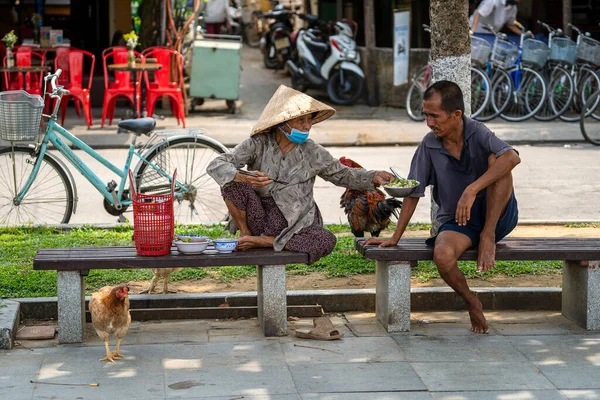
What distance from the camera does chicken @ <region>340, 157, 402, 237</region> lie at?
7.03 meters

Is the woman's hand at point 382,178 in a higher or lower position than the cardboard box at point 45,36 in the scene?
lower

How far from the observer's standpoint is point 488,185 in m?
5.45

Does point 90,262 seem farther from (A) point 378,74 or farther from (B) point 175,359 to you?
(A) point 378,74

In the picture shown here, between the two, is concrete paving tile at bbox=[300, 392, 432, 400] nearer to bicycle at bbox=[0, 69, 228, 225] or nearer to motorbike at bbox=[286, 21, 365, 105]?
bicycle at bbox=[0, 69, 228, 225]

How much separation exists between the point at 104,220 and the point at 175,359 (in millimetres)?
4128

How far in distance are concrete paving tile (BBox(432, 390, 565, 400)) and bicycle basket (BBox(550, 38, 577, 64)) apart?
38.5 ft

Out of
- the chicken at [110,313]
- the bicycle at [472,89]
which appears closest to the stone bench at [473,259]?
the chicken at [110,313]

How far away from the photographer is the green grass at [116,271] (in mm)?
6402

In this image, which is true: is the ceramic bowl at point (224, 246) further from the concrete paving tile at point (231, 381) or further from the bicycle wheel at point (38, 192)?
the bicycle wheel at point (38, 192)

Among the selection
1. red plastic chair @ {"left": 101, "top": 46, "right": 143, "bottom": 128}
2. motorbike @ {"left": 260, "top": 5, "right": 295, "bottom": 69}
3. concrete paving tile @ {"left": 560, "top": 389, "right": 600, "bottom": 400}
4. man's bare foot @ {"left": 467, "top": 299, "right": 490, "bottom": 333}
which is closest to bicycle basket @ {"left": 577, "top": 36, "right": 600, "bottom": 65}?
motorbike @ {"left": 260, "top": 5, "right": 295, "bottom": 69}

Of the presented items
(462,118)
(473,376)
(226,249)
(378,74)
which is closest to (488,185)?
(462,118)

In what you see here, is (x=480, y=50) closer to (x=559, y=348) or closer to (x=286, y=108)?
(x=286, y=108)

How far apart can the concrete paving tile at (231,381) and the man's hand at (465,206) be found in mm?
1323

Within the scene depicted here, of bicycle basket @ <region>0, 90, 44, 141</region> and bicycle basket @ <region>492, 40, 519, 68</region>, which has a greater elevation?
bicycle basket @ <region>492, 40, 519, 68</region>
